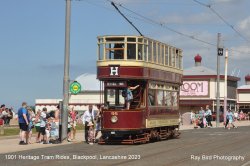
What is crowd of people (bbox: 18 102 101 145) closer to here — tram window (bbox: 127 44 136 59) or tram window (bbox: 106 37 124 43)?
tram window (bbox: 127 44 136 59)

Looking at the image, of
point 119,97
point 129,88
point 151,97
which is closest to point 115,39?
point 129,88

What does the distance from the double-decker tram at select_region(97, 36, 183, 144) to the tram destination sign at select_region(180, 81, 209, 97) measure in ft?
159

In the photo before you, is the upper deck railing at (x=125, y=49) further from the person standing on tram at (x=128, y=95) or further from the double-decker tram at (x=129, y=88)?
the person standing on tram at (x=128, y=95)

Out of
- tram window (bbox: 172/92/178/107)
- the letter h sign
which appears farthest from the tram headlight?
tram window (bbox: 172/92/178/107)

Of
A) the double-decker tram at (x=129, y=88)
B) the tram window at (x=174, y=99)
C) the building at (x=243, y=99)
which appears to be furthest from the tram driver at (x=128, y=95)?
the building at (x=243, y=99)

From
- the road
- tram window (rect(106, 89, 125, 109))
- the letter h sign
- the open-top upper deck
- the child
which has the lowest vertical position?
the road

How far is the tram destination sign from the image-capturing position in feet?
243

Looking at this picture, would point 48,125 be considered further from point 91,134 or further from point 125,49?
point 125,49

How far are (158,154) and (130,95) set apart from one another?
188 inches

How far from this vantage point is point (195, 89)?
2938 inches

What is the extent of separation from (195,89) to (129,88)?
51.2 metres

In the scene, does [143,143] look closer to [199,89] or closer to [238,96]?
[199,89]

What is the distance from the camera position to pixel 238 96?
285 feet

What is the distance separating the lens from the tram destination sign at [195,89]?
74.1m
